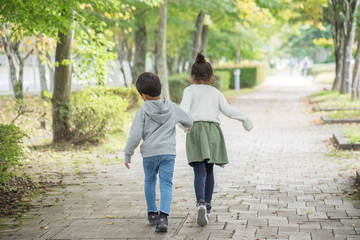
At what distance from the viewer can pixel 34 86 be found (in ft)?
76.4

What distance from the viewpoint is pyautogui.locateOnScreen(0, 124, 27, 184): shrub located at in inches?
220

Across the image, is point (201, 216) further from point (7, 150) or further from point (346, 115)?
point (346, 115)

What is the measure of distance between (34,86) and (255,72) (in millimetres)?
15727

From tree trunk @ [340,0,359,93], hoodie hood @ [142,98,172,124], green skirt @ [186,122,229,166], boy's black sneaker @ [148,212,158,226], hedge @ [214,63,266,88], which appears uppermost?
tree trunk @ [340,0,359,93]

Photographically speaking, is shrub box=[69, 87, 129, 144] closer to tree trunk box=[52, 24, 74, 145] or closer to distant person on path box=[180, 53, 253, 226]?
tree trunk box=[52, 24, 74, 145]

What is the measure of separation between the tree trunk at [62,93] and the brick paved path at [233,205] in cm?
212

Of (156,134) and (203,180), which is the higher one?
(156,134)

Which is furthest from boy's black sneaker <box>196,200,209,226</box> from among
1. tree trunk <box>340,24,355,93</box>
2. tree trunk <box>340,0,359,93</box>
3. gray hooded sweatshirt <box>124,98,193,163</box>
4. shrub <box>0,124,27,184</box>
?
tree trunk <box>340,24,355,93</box>

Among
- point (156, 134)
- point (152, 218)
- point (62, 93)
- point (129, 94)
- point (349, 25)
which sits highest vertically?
point (349, 25)

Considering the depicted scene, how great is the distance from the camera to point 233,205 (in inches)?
209

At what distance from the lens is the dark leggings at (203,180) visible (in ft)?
15.2

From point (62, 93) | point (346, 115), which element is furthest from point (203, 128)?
point (346, 115)

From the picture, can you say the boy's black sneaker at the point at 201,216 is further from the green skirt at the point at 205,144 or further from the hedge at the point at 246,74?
the hedge at the point at 246,74

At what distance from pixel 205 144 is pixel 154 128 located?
0.50 m
